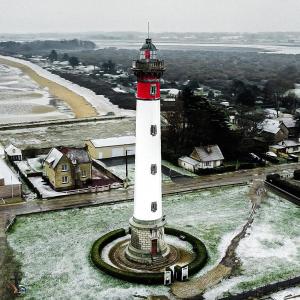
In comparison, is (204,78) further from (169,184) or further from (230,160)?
(169,184)

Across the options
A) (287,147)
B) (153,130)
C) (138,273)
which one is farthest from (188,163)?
(153,130)

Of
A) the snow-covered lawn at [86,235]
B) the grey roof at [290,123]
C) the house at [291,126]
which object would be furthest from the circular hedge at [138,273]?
the grey roof at [290,123]

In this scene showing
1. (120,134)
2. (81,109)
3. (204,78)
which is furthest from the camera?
(204,78)

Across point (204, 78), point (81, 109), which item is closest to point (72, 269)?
point (81, 109)

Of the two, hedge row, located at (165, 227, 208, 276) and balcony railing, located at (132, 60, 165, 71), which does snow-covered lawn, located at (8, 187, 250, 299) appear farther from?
balcony railing, located at (132, 60, 165, 71)

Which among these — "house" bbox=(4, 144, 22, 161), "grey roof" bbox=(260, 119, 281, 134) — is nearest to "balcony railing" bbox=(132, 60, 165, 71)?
"house" bbox=(4, 144, 22, 161)

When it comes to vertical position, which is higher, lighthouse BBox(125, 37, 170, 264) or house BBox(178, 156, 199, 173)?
lighthouse BBox(125, 37, 170, 264)

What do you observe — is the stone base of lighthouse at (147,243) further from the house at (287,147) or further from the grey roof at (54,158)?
the house at (287,147)
